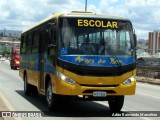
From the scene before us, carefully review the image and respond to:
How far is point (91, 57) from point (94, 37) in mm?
586

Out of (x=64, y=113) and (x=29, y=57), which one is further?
(x=29, y=57)

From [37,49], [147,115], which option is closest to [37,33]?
[37,49]

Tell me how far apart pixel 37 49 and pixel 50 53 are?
2.62m

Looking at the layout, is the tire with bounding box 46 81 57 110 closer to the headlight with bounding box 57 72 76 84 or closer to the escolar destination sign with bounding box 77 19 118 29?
the headlight with bounding box 57 72 76 84

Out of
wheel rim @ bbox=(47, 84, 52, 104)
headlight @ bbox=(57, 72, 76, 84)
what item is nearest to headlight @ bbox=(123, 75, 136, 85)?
headlight @ bbox=(57, 72, 76, 84)

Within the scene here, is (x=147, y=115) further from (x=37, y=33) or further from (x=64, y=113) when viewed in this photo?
(x=37, y=33)

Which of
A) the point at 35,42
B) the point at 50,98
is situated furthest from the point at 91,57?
the point at 35,42

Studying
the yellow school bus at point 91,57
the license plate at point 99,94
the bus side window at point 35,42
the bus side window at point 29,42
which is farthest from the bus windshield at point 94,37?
the bus side window at point 29,42

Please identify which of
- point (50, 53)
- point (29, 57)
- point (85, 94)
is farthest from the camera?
point (29, 57)

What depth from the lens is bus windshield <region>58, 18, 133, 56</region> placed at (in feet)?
40.3

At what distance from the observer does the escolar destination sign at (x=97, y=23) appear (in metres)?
12.5

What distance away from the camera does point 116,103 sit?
13.3 m

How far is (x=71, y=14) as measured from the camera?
12492mm

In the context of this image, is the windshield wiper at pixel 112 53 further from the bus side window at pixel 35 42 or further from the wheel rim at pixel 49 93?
the bus side window at pixel 35 42
